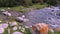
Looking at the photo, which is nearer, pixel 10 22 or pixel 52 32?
pixel 52 32

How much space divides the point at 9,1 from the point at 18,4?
498 mm

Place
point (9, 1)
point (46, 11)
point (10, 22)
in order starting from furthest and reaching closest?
point (9, 1)
point (46, 11)
point (10, 22)

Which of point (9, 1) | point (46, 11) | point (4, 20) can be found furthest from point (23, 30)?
point (9, 1)

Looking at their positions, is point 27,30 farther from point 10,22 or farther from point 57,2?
point 57,2

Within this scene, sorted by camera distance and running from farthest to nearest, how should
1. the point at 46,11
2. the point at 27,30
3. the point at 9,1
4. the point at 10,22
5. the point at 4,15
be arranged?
the point at 9,1
the point at 46,11
the point at 4,15
the point at 10,22
the point at 27,30

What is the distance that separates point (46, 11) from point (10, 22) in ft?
6.75

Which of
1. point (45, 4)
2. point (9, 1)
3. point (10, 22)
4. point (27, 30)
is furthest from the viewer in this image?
point (45, 4)

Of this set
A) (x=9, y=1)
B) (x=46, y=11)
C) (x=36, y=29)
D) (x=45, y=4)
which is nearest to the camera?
(x=36, y=29)

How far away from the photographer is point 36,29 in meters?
4.65

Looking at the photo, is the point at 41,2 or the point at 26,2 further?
the point at 41,2

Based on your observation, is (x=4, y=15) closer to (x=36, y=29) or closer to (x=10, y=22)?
(x=10, y=22)

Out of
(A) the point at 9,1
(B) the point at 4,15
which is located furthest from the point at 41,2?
(B) the point at 4,15

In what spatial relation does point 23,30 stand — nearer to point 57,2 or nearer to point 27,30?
point 27,30

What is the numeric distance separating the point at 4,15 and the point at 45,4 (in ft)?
9.38
